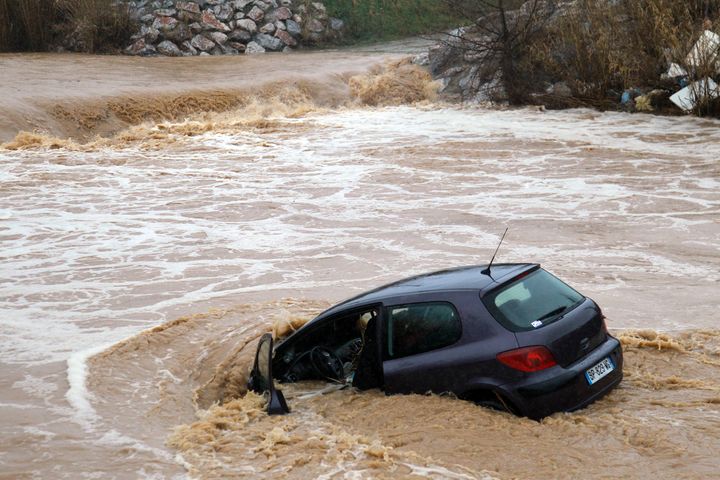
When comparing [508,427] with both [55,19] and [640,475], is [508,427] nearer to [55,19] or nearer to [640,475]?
[640,475]

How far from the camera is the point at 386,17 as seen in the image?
40.6 meters

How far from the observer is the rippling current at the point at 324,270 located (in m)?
6.05

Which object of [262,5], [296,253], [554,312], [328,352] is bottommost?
[296,253]

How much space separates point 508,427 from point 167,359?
3608 millimetres

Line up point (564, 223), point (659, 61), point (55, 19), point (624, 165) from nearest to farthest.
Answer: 1. point (564, 223)
2. point (624, 165)
3. point (659, 61)
4. point (55, 19)

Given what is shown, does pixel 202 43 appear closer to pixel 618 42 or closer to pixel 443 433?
pixel 618 42

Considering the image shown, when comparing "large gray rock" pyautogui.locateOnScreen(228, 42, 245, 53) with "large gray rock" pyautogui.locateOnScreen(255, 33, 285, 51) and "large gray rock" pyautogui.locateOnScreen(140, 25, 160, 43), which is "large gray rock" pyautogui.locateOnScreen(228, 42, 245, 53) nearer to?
"large gray rock" pyautogui.locateOnScreen(255, 33, 285, 51)

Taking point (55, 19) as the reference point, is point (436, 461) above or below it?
below

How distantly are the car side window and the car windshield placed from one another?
0.90 feet

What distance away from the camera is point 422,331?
647 cm

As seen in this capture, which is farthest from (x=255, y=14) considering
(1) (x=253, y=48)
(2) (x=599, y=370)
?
(2) (x=599, y=370)

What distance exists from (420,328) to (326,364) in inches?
32.9

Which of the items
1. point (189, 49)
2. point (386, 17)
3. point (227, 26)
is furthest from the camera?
point (386, 17)

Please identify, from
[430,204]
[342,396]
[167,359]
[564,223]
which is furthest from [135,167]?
[342,396]
